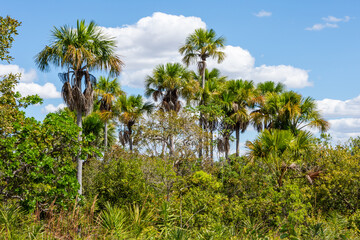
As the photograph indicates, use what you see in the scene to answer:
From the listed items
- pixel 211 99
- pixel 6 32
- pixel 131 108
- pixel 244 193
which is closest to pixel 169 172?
pixel 244 193

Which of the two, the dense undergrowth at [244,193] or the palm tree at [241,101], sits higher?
the palm tree at [241,101]

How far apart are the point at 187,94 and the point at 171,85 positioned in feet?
4.79

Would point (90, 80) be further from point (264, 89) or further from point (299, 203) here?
point (264, 89)

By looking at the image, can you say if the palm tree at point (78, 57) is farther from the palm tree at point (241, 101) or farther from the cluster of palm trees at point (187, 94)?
the palm tree at point (241, 101)

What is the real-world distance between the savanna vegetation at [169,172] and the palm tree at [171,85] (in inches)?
6.6

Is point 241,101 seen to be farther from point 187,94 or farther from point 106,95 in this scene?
point 106,95

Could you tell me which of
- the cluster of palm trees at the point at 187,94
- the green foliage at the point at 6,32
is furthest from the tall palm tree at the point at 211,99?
the green foliage at the point at 6,32

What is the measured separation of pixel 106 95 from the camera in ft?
111

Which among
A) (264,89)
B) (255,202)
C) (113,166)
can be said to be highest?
(264,89)

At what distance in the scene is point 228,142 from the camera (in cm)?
2891

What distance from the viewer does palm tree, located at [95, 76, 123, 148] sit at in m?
31.9

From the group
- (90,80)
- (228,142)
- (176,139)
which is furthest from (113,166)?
(228,142)

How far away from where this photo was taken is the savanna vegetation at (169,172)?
897 cm

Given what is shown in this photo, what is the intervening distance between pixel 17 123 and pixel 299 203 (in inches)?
346
